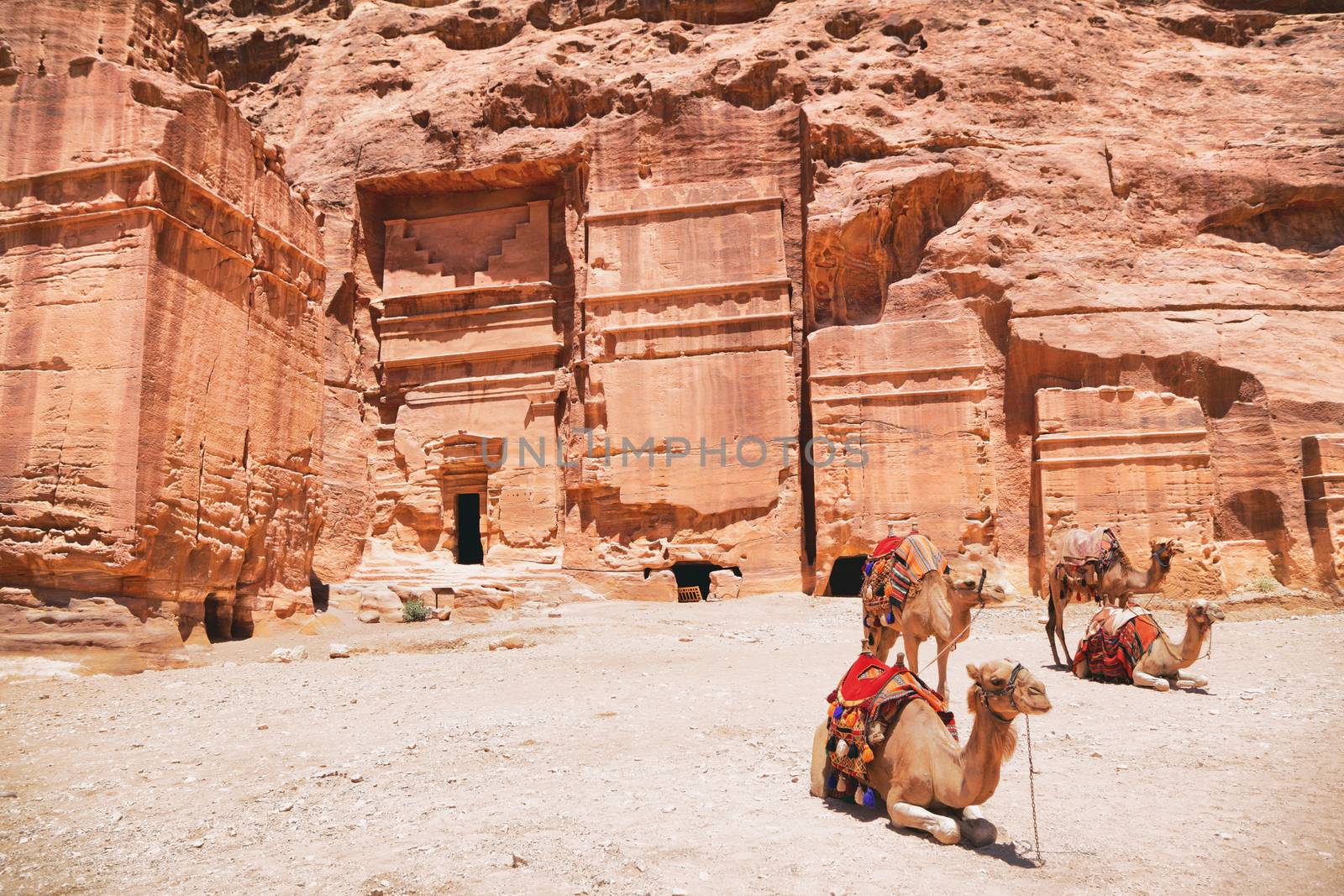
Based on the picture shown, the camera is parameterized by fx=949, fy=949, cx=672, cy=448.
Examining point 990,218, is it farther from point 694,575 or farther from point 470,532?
point 470,532

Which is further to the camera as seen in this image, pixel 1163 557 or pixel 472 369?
pixel 472 369

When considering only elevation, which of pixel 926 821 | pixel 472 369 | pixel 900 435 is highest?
pixel 472 369

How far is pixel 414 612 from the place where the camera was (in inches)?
529

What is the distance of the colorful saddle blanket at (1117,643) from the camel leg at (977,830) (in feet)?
14.2

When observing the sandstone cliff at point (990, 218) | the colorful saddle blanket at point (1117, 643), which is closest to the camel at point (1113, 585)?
the colorful saddle blanket at point (1117, 643)

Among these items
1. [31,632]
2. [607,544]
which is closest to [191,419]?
[31,632]

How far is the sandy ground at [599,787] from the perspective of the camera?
3672 millimetres

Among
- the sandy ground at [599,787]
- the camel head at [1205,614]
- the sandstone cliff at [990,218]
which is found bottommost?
the sandy ground at [599,787]

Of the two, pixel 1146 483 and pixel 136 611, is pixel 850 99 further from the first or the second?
pixel 136 611

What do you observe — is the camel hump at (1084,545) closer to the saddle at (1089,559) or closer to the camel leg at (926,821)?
the saddle at (1089,559)

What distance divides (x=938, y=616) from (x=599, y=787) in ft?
8.96

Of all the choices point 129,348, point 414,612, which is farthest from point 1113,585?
point 129,348

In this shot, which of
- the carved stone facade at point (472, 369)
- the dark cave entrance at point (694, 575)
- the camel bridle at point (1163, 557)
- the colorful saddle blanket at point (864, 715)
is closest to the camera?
the colorful saddle blanket at point (864, 715)

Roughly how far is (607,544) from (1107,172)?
35.4 feet
